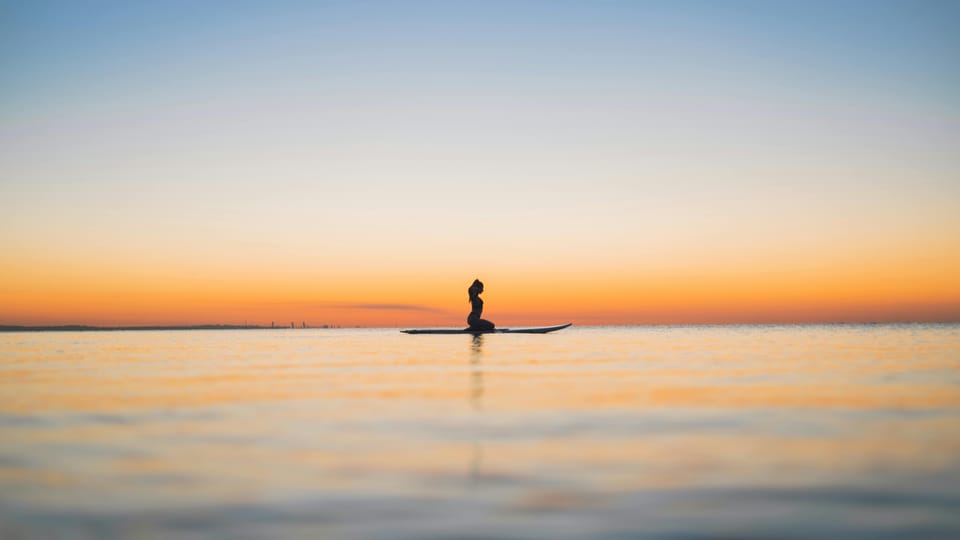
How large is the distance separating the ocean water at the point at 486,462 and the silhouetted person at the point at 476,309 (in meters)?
85.3

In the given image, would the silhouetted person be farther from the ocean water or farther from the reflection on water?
the ocean water

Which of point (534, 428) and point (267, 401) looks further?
point (267, 401)

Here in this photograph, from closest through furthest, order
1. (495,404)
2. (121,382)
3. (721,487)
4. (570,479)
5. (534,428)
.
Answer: (721,487)
(570,479)
(534,428)
(495,404)
(121,382)

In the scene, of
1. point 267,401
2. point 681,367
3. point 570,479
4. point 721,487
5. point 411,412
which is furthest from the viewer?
point 681,367

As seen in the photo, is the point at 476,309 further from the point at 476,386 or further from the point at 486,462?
the point at 486,462

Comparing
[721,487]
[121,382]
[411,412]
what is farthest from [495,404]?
[121,382]

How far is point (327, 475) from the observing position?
12.1m

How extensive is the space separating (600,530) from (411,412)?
12.1 meters

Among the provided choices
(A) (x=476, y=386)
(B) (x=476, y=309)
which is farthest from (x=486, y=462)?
(B) (x=476, y=309)

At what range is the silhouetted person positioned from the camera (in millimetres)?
112812

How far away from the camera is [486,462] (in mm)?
13133

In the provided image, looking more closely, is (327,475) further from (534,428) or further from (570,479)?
(534,428)

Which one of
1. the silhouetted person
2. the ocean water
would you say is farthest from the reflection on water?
the silhouetted person

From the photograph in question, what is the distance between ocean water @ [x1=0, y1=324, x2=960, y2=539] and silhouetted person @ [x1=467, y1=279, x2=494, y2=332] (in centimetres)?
8535
